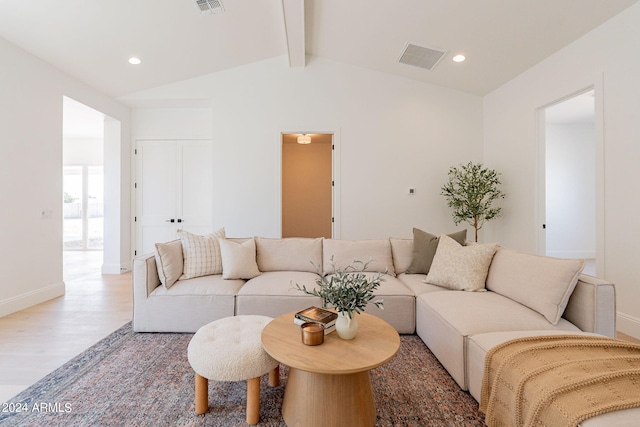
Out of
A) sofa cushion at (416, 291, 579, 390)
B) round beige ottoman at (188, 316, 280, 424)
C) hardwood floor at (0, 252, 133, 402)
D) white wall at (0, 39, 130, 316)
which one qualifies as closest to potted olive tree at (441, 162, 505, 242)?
sofa cushion at (416, 291, 579, 390)

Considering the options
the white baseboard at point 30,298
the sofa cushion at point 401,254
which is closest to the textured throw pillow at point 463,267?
the sofa cushion at point 401,254

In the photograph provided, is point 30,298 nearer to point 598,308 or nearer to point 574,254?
point 598,308

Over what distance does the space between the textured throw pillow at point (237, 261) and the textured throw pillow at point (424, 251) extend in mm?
1555

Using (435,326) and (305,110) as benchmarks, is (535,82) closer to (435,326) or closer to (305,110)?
(305,110)

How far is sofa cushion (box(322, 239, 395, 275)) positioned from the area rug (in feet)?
3.23

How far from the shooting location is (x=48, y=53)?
11.0ft

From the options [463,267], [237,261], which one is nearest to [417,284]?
[463,267]

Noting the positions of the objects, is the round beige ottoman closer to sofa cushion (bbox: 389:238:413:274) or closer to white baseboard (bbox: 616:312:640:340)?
sofa cushion (bbox: 389:238:413:274)

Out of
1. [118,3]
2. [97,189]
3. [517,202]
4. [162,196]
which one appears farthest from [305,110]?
[97,189]

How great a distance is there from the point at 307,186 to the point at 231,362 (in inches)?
221

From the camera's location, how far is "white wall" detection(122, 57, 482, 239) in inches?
179

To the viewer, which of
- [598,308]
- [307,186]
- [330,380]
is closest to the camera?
[330,380]

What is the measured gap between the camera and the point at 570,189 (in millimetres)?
5938

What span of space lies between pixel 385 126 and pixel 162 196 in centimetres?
380
